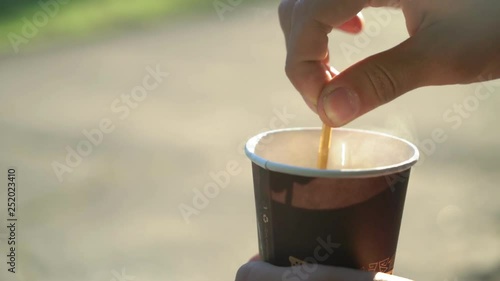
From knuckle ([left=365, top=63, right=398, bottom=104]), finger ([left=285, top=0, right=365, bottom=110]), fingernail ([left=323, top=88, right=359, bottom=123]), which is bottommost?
fingernail ([left=323, top=88, right=359, bottom=123])

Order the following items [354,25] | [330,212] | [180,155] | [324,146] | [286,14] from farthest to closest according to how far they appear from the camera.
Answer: [180,155], [354,25], [286,14], [324,146], [330,212]

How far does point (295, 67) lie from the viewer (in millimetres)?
1238

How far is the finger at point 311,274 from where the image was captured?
106cm

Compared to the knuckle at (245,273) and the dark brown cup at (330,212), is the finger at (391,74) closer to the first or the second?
the dark brown cup at (330,212)

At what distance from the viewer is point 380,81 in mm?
1120

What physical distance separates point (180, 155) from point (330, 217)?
1.46 meters

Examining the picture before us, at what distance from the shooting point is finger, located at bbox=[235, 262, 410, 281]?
1.06m

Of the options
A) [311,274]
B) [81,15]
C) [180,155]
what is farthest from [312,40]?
[81,15]

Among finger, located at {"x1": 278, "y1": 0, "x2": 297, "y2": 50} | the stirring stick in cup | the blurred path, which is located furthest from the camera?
the blurred path

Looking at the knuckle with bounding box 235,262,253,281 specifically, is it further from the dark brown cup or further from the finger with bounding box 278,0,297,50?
the finger with bounding box 278,0,297,50

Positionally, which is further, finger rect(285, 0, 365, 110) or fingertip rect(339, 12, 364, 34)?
fingertip rect(339, 12, 364, 34)

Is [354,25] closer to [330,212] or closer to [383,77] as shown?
[383,77]

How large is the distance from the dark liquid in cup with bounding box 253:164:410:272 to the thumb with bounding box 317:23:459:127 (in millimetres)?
126

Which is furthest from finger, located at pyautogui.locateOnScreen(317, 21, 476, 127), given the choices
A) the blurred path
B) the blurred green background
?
the blurred green background
